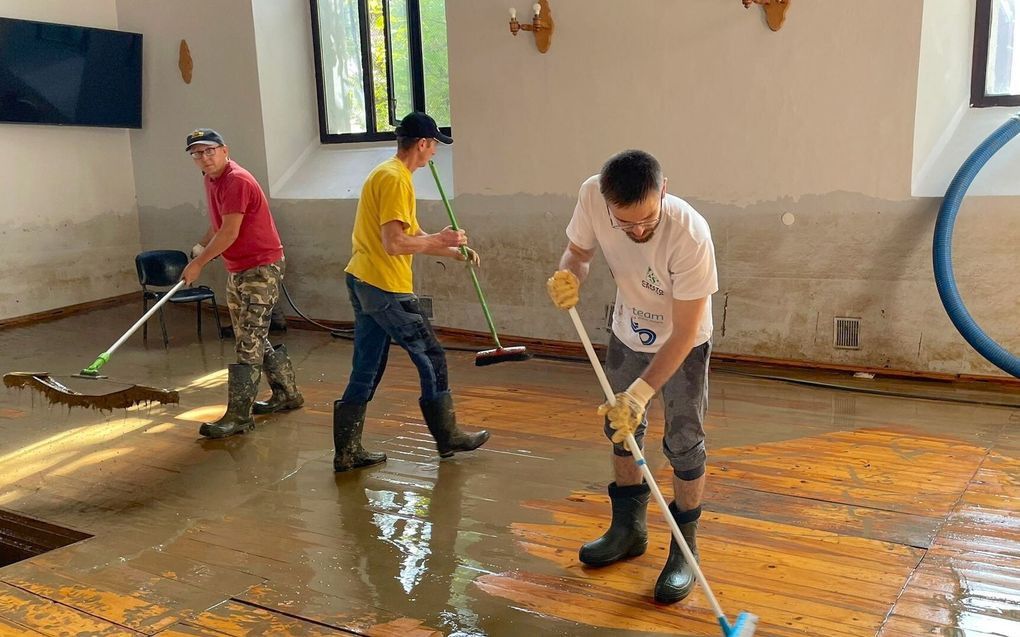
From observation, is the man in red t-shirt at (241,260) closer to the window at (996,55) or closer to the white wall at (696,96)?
the white wall at (696,96)

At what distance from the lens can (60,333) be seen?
6.62 meters

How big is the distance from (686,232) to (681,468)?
713 millimetres

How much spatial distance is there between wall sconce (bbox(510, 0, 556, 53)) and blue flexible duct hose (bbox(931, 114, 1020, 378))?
2471 millimetres

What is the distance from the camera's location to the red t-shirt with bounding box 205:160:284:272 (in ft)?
13.4

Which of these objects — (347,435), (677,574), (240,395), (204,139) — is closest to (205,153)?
(204,139)

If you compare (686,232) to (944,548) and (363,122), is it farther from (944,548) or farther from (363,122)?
(363,122)

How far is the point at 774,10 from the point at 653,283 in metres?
2.97

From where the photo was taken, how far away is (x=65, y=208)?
23.9 ft

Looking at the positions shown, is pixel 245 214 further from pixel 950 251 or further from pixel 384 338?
pixel 950 251

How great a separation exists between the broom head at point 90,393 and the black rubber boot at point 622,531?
2.92 m

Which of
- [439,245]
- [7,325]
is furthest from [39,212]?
[439,245]

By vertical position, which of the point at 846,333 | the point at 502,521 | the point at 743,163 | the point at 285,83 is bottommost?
the point at 502,521

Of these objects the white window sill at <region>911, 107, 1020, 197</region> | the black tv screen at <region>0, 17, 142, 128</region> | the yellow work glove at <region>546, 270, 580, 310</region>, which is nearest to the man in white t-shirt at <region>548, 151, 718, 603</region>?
the yellow work glove at <region>546, 270, 580, 310</region>

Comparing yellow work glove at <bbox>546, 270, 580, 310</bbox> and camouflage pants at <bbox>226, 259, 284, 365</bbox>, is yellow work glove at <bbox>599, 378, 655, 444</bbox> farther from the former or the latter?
camouflage pants at <bbox>226, 259, 284, 365</bbox>
